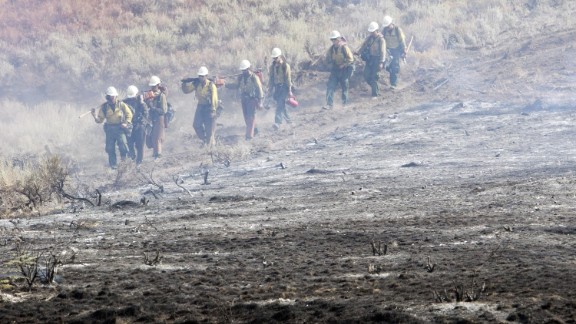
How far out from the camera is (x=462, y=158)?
16062 mm

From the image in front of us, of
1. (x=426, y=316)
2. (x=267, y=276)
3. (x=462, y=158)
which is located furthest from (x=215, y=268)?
(x=462, y=158)

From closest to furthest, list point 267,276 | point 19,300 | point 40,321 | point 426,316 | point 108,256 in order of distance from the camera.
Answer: point 426,316 → point 40,321 → point 19,300 → point 267,276 → point 108,256

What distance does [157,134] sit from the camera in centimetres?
2297

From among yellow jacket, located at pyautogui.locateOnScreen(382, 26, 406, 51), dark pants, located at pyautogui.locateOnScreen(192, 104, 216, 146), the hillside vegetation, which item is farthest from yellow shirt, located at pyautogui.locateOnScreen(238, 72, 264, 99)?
the hillside vegetation

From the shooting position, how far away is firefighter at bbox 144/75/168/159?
897 inches

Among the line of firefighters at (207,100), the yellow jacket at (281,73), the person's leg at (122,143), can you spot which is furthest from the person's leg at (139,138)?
the yellow jacket at (281,73)

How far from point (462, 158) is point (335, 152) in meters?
3.50

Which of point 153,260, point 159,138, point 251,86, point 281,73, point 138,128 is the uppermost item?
point 153,260

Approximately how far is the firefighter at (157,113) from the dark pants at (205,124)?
0.82 meters

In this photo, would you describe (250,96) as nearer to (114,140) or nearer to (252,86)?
(252,86)

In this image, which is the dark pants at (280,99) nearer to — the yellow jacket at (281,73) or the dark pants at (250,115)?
the yellow jacket at (281,73)

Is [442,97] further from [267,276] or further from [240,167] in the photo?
[267,276]

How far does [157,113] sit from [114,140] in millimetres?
1389

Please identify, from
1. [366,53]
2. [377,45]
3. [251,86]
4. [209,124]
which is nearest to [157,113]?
[209,124]
